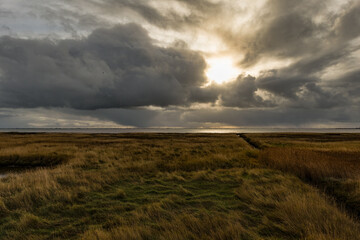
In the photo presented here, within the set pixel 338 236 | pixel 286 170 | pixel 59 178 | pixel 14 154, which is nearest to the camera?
pixel 338 236

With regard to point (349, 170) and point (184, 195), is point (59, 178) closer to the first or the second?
point (184, 195)

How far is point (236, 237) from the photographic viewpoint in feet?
16.5

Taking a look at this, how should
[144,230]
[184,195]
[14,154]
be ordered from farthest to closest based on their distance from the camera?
[14,154] → [184,195] → [144,230]

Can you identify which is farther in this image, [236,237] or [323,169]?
[323,169]

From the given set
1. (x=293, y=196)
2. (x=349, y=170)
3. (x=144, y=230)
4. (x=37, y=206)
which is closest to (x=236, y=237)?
(x=144, y=230)

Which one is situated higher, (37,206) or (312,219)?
(312,219)

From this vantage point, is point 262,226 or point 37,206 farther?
point 37,206

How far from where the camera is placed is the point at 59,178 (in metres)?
11.6

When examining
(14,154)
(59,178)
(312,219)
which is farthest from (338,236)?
(14,154)

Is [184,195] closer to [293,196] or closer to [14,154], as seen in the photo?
[293,196]

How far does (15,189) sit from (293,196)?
13.4 m

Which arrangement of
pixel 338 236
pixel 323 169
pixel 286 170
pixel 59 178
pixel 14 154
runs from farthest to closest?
pixel 14 154 → pixel 286 170 → pixel 323 169 → pixel 59 178 → pixel 338 236

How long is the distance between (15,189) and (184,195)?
8.84 m

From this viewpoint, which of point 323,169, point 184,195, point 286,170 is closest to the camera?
point 184,195
